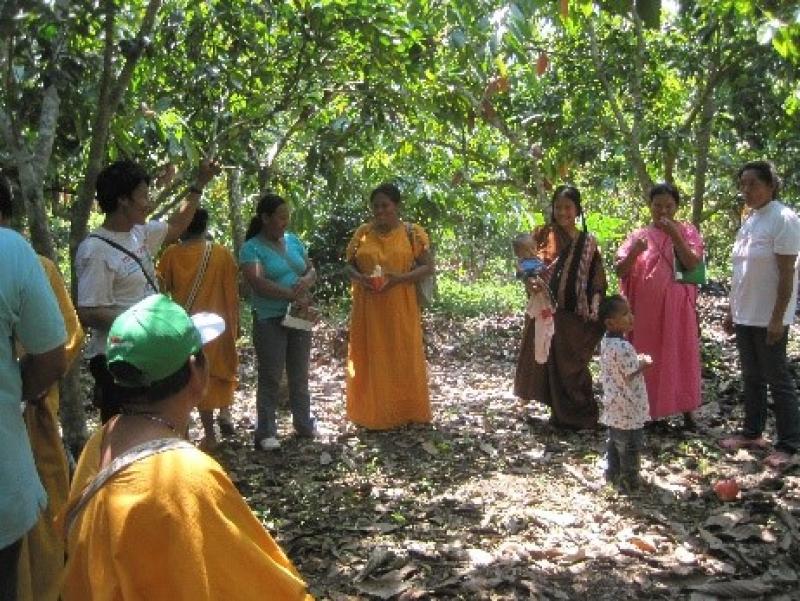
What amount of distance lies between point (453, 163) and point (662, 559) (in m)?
6.78

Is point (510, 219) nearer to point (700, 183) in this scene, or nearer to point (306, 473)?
point (700, 183)

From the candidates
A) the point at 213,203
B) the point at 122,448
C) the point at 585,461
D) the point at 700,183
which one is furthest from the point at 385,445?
the point at 213,203

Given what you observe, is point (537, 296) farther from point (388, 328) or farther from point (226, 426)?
point (226, 426)

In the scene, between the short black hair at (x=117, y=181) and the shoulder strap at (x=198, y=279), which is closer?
the short black hair at (x=117, y=181)

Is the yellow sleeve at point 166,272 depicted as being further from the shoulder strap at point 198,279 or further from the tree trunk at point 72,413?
the tree trunk at point 72,413

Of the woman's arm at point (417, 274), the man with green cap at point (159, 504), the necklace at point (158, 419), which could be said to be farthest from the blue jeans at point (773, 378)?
the necklace at point (158, 419)

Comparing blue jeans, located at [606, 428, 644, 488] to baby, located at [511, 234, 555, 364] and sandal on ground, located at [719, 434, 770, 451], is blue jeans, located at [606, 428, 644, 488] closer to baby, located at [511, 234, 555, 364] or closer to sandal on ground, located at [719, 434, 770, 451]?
sandal on ground, located at [719, 434, 770, 451]

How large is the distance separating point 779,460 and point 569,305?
161 centimetres

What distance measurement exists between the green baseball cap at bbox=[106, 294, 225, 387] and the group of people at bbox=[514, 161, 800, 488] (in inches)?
121

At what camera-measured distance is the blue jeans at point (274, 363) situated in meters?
5.50

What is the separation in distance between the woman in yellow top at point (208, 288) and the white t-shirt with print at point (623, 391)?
2442mm

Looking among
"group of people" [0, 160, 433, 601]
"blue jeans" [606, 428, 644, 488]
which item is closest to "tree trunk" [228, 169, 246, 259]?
"group of people" [0, 160, 433, 601]

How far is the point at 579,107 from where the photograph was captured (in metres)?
7.98

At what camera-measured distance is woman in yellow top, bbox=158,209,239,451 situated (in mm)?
5402
